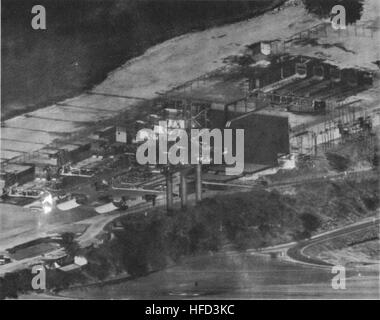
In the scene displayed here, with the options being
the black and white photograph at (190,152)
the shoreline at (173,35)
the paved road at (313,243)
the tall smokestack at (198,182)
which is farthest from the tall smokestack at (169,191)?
the shoreline at (173,35)

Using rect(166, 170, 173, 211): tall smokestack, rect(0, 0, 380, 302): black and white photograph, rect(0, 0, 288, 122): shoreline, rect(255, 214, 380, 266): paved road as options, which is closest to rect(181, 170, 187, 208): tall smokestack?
rect(0, 0, 380, 302): black and white photograph

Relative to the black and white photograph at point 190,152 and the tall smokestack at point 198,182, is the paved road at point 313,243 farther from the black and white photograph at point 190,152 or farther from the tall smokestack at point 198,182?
the tall smokestack at point 198,182

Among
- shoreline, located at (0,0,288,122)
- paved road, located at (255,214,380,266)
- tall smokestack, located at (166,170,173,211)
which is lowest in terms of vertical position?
paved road, located at (255,214,380,266)

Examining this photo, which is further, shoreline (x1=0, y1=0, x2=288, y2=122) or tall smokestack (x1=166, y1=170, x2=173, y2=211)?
tall smokestack (x1=166, y1=170, x2=173, y2=211)

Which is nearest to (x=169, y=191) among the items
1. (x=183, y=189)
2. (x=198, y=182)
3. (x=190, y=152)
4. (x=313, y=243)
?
(x=183, y=189)

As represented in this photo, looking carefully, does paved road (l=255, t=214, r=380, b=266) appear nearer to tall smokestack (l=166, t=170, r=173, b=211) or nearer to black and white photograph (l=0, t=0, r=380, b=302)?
black and white photograph (l=0, t=0, r=380, b=302)

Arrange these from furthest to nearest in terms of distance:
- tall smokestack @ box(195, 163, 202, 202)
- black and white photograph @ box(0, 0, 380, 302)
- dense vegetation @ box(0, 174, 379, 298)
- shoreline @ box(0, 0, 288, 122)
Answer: dense vegetation @ box(0, 174, 379, 298) < tall smokestack @ box(195, 163, 202, 202) < black and white photograph @ box(0, 0, 380, 302) < shoreline @ box(0, 0, 288, 122)

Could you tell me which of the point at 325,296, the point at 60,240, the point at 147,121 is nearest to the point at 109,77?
the point at 147,121

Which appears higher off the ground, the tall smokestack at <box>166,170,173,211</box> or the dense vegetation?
the tall smokestack at <box>166,170,173,211</box>

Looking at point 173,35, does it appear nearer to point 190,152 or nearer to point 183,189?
point 190,152
